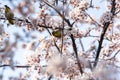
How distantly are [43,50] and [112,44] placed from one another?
186 centimetres

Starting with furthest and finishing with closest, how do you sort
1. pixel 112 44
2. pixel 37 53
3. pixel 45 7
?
pixel 112 44
pixel 37 53
pixel 45 7

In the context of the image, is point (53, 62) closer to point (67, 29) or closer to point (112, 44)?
point (67, 29)

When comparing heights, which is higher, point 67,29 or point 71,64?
point 67,29

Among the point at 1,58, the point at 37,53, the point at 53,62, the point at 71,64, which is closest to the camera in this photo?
the point at 53,62

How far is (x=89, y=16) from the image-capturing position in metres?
7.60

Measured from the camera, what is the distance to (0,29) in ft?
8.80

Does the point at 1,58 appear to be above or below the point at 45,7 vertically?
above

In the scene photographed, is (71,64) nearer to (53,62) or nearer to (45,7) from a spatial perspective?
(45,7)

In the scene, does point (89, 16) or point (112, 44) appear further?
point (112, 44)

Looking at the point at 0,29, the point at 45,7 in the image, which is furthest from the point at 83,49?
the point at 0,29

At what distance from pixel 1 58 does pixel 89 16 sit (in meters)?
5.77

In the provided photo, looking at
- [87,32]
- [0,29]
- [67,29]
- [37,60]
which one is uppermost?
[0,29]

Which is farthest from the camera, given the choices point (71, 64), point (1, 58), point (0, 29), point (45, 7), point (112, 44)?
point (112, 44)

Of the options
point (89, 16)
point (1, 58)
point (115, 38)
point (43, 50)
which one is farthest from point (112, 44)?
point (1, 58)
